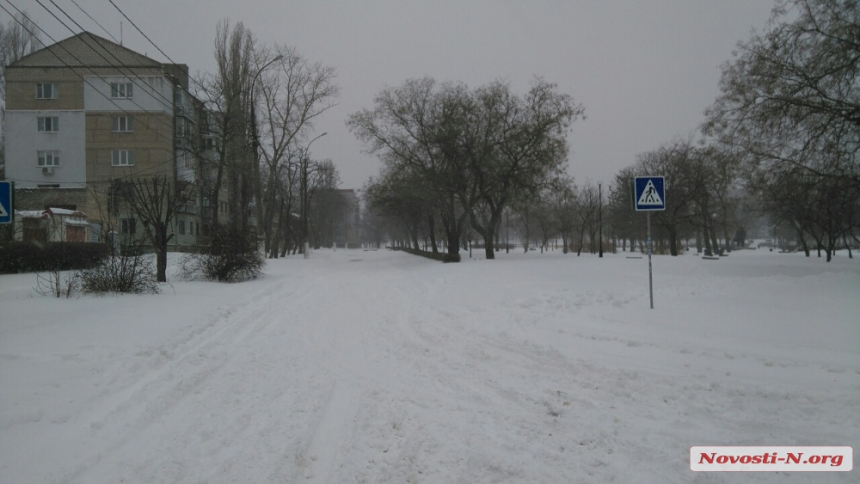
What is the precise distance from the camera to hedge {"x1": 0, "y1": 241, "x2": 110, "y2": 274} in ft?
54.7

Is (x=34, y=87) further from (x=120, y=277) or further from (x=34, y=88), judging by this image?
(x=120, y=277)

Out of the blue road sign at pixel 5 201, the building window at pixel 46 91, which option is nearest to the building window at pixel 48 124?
the building window at pixel 46 91

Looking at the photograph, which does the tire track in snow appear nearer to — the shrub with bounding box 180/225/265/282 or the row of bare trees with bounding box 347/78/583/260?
the shrub with bounding box 180/225/265/282

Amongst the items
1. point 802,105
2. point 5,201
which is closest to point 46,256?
point 5,201

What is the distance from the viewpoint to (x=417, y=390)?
18.0 ft

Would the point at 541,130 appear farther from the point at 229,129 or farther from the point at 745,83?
the point at 229,129

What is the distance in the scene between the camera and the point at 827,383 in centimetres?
524

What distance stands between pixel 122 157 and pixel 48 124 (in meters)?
5.83

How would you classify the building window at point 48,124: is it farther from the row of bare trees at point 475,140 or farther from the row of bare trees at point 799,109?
the row of bare trees at point 799,109

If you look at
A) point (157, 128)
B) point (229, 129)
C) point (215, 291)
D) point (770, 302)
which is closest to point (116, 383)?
point (215, 291)

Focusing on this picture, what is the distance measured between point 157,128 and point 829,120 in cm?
4407

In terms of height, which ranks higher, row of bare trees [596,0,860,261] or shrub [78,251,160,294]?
row of bare trees [596,0,860,261]

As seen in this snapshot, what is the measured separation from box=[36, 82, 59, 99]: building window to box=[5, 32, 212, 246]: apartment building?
0.26ft

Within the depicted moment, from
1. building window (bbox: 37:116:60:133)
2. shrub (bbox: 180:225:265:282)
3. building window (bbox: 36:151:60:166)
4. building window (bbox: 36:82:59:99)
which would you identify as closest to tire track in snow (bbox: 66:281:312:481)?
shrub (bbox: 180:225:265:282)
